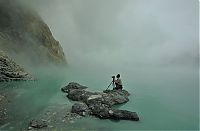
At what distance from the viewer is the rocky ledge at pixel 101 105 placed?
22.9 m

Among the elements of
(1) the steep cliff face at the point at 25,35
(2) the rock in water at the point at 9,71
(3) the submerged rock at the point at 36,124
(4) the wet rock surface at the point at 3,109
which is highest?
(1) the steep cliff face at the point at 25,35

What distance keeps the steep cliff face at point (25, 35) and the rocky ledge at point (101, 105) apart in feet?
152

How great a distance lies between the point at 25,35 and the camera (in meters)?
82.7

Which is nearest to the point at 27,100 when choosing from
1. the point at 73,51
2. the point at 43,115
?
the point at 43,115

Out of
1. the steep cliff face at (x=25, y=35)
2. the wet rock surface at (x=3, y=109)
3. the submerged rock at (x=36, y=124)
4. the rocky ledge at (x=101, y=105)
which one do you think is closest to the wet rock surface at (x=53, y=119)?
the submerged rock at (x=36, y=124)

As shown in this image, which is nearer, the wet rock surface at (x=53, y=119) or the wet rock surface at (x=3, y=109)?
the wet rock surface at (x=53, y=119)

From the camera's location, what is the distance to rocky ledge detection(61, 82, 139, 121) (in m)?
22.9

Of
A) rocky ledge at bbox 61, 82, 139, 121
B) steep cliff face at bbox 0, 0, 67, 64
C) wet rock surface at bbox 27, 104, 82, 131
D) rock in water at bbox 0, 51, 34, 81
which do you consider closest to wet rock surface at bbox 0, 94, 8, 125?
wet rock surface at bbox 27, 104, 82, 131

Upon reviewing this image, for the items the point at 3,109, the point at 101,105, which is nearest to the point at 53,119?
the point at 3,109

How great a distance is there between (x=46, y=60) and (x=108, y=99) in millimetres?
60728

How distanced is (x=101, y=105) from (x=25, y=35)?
64.0m

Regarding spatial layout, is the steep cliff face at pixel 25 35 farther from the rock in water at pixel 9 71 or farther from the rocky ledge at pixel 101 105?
the rocky ledge at pixel 101 105

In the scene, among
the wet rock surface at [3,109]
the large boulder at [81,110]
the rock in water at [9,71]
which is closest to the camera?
the wet rock surface at [3,109]

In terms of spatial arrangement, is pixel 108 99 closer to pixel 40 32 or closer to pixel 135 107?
pixel 135 107
